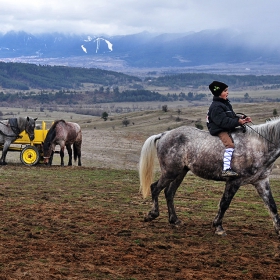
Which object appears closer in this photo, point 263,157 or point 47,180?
point 263,157

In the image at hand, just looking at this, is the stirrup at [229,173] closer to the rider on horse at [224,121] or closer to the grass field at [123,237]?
the rider on horse at [224,121]

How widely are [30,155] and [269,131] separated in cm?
1426

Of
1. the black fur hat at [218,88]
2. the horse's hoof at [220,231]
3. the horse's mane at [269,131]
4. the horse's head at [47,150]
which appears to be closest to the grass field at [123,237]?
the horse's hoof at [220,231]

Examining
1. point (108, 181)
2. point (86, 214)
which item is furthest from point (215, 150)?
point (108, 181)

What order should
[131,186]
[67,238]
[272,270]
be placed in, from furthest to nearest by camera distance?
1. [131,186]
2. [67,238]
3. [272,270]

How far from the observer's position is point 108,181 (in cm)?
1800

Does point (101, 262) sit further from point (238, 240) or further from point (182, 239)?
point (238, 240)

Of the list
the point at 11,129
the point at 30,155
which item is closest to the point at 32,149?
the point at 30,155

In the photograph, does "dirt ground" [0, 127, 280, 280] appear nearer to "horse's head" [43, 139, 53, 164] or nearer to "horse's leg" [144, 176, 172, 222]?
"horse's leg" [144, 176, 172, 222]

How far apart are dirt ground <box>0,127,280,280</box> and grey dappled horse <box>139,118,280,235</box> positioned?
64cm

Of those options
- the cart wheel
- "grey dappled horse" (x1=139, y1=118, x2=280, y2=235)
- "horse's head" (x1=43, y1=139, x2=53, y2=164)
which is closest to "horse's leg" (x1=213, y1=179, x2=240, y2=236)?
"grey dappled horse" (x1=139, y1=118, x2=280, y2=235)

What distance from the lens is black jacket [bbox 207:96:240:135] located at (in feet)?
32.9

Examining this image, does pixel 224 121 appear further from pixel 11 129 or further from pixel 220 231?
pixel 11 129

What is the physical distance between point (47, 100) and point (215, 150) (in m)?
123
